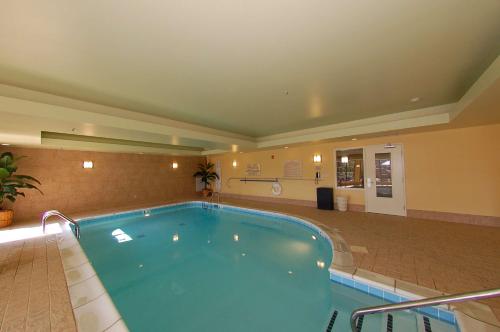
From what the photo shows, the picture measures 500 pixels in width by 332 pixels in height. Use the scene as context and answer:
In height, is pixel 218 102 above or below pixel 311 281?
above

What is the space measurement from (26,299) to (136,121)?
321 cm

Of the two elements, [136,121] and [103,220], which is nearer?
[136,121]

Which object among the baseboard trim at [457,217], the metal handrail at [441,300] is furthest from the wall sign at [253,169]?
the metal handrail at [441,300]

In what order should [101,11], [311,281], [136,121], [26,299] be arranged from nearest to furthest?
[101,11] → [26,299] → [311,281] → [136,121]

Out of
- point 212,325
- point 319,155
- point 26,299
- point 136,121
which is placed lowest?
point 212,325

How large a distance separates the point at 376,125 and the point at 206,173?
847 centimetres

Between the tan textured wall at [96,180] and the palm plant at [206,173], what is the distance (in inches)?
31.3

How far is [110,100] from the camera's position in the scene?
359 centimetres

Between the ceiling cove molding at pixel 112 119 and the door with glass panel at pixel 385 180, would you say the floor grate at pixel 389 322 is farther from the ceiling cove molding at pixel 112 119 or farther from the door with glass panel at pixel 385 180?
the ceiling cove molding at pixel 112 119

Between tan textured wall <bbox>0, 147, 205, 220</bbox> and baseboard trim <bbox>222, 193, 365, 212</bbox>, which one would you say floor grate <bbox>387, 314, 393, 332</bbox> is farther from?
tan textured wall <bbox>0, 147, 205, 220</bbox>

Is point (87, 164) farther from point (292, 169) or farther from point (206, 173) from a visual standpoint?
point (292, 169)

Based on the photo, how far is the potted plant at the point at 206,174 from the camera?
11150 mm

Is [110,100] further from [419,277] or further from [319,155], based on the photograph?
[319,155]

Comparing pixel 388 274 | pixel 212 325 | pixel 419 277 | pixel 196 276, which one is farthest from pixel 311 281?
pixel 196 276
